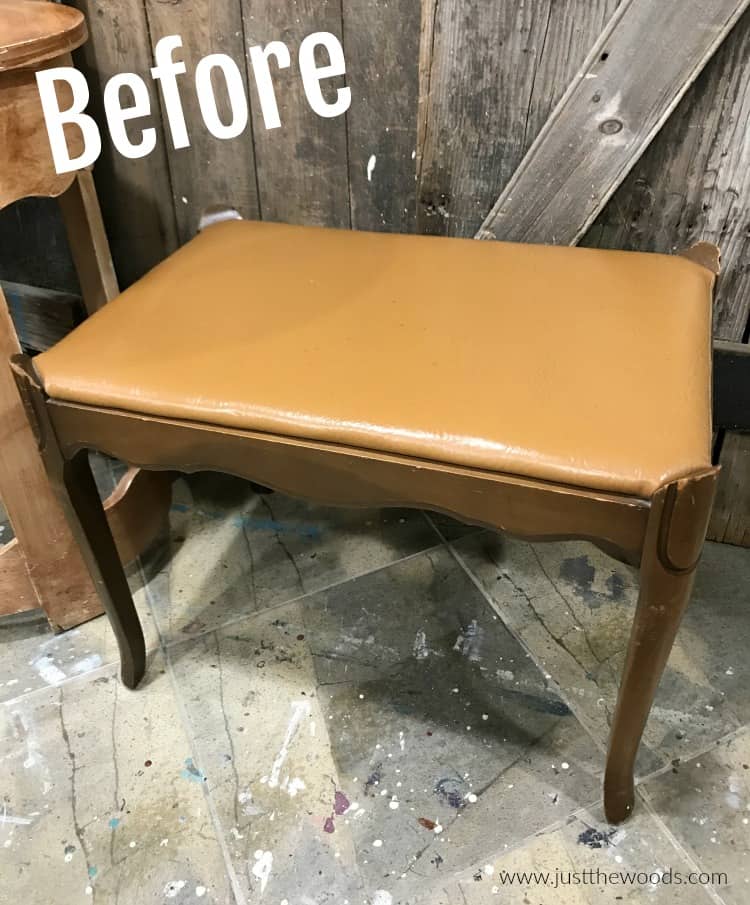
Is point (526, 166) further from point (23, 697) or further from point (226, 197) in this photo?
point (23, 697)

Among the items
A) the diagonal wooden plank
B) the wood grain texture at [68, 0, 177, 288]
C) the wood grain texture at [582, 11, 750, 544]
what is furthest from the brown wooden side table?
the wood grain texture at [582, 11, 750, 544]

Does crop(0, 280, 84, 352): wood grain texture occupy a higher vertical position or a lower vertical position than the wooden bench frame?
lower

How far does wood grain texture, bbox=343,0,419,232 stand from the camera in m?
1.12

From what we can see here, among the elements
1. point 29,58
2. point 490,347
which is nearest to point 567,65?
point 490,347

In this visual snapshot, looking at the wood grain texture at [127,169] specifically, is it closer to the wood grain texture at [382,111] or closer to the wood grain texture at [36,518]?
the wood grain texture at [382,111]

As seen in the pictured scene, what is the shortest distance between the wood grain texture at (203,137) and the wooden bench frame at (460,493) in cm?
57

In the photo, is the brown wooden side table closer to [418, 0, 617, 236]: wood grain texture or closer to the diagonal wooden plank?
→ [418, 0, 617, 236]: wood grain texture

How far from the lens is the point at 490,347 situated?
0.82 m

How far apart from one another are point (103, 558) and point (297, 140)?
27.0 inches

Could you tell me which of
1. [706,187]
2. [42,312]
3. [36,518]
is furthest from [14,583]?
[706,187]

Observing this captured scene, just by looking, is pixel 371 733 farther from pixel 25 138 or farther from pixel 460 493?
pixel 25 138

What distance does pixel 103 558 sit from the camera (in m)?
1.02

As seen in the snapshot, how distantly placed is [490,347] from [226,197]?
69 cm

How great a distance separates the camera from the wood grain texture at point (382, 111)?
112 cm
